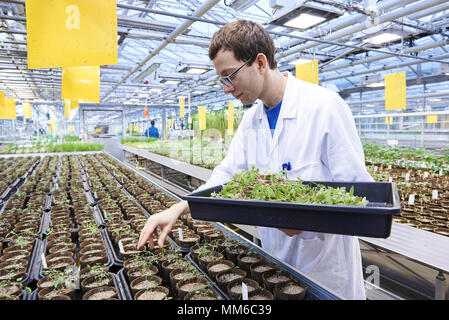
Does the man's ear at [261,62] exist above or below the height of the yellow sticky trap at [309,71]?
below

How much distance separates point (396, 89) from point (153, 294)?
442cm

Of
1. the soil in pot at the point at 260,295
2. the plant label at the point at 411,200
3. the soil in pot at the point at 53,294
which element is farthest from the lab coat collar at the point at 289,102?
the plant label at the point at 411,200

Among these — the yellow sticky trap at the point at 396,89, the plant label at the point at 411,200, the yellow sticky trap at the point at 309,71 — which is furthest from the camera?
the yellow sticky trap at the point at 309,71

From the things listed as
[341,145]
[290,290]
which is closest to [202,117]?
[341,145]

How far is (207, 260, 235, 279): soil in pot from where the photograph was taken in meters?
1.24

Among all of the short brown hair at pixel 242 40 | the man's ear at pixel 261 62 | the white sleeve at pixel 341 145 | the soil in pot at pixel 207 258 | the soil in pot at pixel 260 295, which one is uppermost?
the short brown hair at pixel 242 40

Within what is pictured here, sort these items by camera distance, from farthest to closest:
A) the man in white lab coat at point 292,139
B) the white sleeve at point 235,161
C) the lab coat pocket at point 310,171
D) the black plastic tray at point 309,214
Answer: the white sleeve at point 235,161 → the lab coat pocket at point 310,171 → the man in white lab coat at point 292,139 → the black plastic tray at point 309,214

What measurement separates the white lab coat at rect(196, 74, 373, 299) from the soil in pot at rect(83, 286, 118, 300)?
552mm

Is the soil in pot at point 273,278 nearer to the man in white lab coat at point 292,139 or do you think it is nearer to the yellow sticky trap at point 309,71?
the man in white lab coat at point 292,139

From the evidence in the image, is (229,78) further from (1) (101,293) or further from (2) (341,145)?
(1) (101,293)

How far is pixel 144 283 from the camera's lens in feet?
4.03

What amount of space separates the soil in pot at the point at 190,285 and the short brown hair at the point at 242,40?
0.90m

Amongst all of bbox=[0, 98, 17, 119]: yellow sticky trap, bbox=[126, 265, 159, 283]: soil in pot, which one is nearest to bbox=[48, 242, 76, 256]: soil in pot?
bbox=[126, 265, 159, 283]: soil in pot

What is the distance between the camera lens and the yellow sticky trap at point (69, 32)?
1.54 metres
